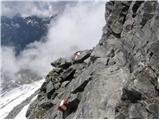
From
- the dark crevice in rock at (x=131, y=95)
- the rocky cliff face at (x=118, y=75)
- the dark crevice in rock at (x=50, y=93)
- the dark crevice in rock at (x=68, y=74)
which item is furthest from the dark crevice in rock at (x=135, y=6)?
the dark crevice in rock at (x=50, y=93)

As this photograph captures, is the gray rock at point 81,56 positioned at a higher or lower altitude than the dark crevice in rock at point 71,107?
higher

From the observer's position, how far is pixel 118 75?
33312mm

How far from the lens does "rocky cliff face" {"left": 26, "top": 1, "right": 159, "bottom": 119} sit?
2719 cm

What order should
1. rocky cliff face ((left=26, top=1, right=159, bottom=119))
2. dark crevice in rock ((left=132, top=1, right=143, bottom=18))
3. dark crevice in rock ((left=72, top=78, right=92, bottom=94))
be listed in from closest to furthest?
1. rocky cliff face ((left=26, top=1, right=159, bottom=119))
2. dark crevice in rock ((left=132, top=1, right=143, bottom=18))
3. dark crevice in rock ((left=72, top=78, right=92, bottom=94))

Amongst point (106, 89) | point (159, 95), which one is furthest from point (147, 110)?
point (106, 89)

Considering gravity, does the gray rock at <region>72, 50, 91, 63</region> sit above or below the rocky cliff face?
above

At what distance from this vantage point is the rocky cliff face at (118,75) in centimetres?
2719

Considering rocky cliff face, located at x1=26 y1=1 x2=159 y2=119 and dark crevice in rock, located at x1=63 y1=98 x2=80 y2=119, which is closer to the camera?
rocky cliff face, located at x1=26 y1=1 x2=159 y2=119

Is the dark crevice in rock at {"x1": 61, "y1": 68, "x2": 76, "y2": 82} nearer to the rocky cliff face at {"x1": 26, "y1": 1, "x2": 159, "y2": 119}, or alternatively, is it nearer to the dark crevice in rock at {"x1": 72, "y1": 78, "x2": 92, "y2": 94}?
the rocky cliff face at {"x1": 26, "y1": 1, "x2": 159, "y2": 119}

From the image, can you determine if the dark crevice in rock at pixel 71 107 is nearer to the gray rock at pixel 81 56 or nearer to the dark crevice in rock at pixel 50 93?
the dark crevice in rock at pixel 50 93

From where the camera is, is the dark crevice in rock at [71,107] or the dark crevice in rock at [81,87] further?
the dark crevice in rock at [81,87]

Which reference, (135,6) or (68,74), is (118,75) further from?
(68,74)

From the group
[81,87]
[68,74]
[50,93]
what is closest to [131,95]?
[81,87]

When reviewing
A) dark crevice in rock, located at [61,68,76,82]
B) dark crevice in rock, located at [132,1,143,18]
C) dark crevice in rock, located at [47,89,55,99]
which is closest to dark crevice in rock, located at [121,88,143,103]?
dark crevice in rock, located at [132,1,143,18]
